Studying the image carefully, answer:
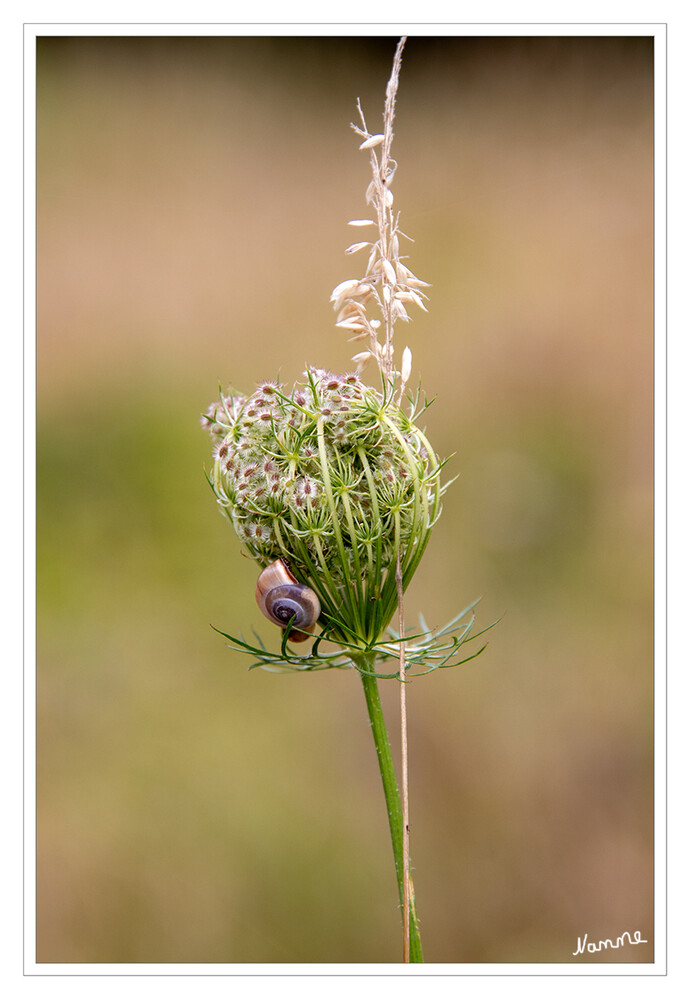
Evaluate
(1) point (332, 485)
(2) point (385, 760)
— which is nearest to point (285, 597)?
(1) point (332, 485)

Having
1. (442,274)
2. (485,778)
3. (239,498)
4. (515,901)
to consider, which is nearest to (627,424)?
(442,274)

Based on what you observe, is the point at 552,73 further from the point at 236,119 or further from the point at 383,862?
the point at 383,862
